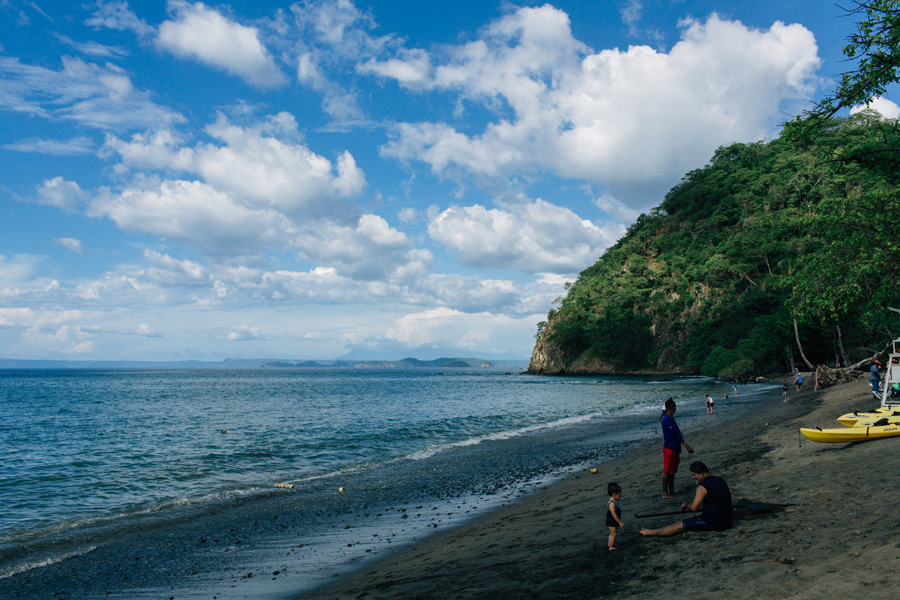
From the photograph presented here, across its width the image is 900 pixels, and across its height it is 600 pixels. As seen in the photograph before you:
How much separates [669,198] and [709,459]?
11948 cm

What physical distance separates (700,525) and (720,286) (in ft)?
290

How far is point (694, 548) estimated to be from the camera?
7238 mm

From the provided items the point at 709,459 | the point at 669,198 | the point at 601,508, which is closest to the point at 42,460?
the point at 601,508

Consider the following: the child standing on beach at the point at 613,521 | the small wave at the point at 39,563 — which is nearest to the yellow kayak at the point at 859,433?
the child standing on beach at the point at 613,521

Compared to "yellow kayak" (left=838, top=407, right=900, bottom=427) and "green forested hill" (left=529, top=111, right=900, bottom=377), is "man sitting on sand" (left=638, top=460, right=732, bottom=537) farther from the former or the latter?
"green forested hill" (left=529, top=111, right=900, bottom=377)

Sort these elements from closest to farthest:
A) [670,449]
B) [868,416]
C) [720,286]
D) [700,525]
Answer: [700,525], [670,449], [868,416], [720,286]

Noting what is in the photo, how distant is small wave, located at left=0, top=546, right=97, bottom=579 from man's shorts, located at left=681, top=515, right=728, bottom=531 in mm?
11989

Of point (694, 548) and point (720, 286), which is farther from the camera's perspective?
point (720, 286)

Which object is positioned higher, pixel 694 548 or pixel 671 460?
pixel 671 460

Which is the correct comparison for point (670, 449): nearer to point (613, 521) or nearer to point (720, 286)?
point (613, 521)

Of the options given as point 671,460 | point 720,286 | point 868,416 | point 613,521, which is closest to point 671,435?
point 671,460

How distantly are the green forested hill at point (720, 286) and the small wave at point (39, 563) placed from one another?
1100 inches

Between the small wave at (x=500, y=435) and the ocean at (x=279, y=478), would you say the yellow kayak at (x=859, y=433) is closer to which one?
the ocean at (x=279, y=478)

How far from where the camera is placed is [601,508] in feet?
35.4
